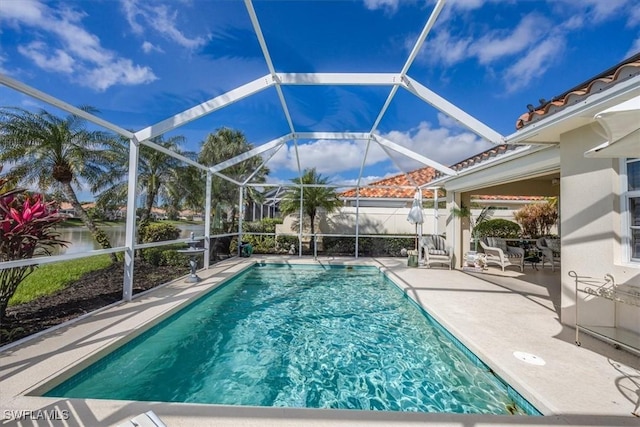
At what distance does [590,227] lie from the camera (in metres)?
4.58

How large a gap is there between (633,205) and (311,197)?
452 inches

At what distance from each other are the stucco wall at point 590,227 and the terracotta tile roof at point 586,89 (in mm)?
674

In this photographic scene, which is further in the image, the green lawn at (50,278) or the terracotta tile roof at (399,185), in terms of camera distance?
the terracotta tile roof at (399,185)

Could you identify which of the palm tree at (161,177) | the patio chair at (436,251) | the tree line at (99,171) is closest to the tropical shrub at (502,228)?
the patio chair at (436,251)

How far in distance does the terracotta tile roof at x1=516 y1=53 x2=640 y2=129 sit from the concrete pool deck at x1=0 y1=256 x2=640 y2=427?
136 inches

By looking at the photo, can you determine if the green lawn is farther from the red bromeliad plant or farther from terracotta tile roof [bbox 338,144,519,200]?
terracotta tile roof [bbox 338,144,519,200]

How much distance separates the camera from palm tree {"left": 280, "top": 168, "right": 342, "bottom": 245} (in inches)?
571

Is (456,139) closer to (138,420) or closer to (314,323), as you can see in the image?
(314,323)

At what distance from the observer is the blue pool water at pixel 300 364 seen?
3.39 meters

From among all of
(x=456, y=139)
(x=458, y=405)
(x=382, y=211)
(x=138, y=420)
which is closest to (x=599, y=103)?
(x=458, y=405)

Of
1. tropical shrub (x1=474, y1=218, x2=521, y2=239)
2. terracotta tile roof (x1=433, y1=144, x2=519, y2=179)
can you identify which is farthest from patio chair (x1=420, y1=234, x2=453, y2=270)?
tropical shrub (x1=474, y1=218, x2=521, y2=239)

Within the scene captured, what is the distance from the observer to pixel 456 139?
888 centimetres

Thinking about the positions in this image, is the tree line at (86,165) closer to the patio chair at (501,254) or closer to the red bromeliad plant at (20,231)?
the red bromeliad plant at (20,231)

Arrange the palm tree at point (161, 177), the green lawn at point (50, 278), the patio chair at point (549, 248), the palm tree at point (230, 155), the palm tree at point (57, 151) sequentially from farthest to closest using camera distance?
1. the palm tree at point (230, 155)
2. the palm tree at point (161, 177)
3. the patio chair at point (549, 248)
4. the palm tree at point (57, 151)
5. the green lawn at point (50, 278)
